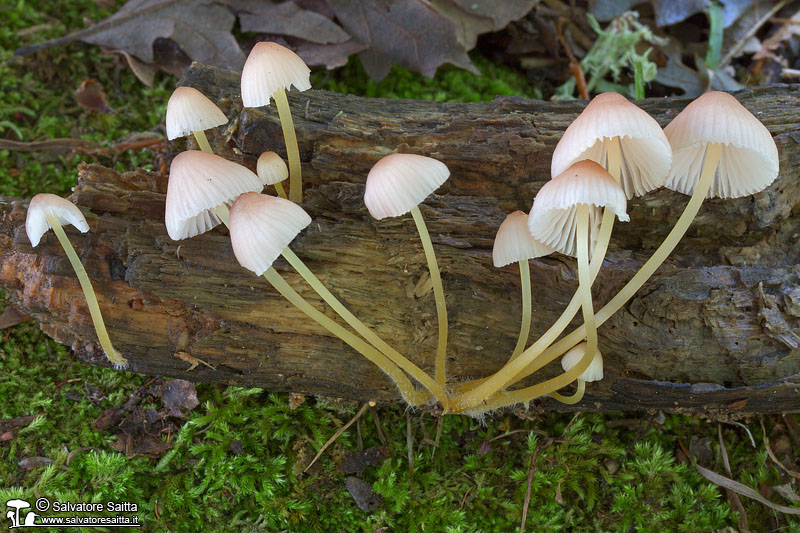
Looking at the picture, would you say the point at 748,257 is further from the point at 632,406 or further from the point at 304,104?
the point at 304,104

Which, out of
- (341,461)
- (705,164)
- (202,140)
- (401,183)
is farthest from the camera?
(341,461)

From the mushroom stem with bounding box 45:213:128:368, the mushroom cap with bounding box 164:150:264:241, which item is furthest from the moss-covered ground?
the mushroom cap with bounding box 164:150:264:241

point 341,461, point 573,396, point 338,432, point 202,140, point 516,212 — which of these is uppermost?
point 202,140

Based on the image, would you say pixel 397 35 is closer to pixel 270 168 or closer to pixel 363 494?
pixel 270 168

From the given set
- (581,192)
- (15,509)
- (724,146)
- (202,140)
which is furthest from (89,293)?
(724,146)

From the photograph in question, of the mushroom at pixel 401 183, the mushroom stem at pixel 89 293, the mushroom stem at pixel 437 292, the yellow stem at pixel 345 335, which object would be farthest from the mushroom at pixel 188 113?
the mushroom stem at pixel 437 292

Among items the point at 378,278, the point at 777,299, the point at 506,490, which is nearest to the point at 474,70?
the point at 378,278

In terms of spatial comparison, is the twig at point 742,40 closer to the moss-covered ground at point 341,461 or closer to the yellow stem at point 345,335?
the moss-covered ground at point 341,461
